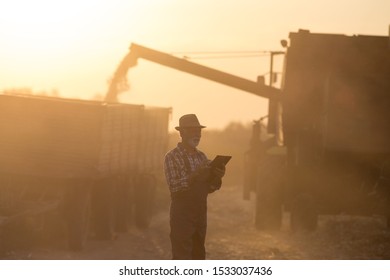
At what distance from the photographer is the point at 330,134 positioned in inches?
748

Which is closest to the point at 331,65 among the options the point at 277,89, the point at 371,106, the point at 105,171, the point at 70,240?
the point at 371,106

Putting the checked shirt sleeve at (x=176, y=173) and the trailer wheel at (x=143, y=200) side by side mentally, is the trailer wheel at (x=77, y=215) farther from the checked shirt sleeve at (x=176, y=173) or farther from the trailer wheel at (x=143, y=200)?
the checked shirt sleeve at (x=176, y=173)

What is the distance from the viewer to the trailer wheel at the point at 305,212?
778 inches

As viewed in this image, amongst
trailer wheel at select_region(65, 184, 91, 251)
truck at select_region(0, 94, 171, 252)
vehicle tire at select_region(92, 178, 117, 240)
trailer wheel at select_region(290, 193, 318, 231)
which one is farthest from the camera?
trailer wheel at select_region(290, 193, 318, 231)

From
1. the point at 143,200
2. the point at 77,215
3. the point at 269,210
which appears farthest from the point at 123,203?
the point at 269,210

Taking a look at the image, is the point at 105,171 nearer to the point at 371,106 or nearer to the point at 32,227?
the point at 32,227

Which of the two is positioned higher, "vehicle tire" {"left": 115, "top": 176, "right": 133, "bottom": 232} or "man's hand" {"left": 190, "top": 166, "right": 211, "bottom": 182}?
"man's hand" {"left": 190, "top": 166, "right": 211, "bottom": 182}

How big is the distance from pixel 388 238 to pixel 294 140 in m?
3.81

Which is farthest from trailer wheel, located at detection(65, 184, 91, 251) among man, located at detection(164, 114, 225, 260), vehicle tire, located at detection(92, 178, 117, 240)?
man, located at detection(164, 114, 225, 260)

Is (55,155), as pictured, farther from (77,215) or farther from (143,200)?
(143,200)

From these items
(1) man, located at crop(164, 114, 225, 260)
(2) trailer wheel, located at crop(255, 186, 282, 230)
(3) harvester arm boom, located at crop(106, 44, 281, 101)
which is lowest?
(2) trailer wheel, located at crop(255, 186, 282, 230)

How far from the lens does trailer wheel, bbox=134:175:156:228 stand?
21.5 meters

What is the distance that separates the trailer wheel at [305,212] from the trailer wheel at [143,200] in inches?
149

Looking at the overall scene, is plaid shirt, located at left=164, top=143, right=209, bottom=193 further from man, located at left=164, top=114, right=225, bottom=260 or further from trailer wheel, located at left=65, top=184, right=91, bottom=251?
trailer wheel, located at left=65, top=184, right=91, bottom=251
